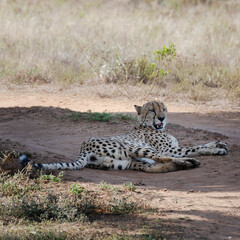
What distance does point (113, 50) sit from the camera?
39.2 feet

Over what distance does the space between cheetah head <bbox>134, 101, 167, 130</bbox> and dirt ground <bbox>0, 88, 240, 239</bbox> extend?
626 millimetres

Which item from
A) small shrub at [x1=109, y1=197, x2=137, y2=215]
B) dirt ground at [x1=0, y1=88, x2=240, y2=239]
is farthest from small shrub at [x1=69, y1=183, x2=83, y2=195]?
small shrub at [x1=109, y1=197, x2=137, y2=215]

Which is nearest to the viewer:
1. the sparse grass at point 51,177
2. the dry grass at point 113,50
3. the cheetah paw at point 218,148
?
the sparse grass at point 51,177

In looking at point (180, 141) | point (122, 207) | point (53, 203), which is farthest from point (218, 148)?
point (53, 203)

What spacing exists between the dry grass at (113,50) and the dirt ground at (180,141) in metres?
1.13

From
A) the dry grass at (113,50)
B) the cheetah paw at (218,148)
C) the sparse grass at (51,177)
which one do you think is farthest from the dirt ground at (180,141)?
the dry grass at (113,50)

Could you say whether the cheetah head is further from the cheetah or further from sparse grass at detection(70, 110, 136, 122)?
sparse grass at detection(70, 110, 136, 122)

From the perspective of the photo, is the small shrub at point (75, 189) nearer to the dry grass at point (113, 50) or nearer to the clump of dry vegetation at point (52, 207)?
→ the clump of dry vegetation at point (52, 207)

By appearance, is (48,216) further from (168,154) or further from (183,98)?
(183,98)

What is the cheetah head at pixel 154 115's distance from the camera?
261 inches

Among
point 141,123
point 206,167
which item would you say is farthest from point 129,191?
point 141,123

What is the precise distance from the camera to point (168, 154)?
6262 mm

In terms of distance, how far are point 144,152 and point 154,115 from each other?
949 mm

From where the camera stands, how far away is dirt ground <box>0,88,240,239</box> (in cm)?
380
